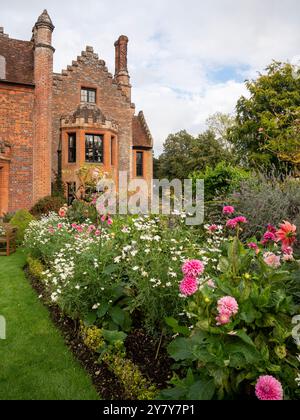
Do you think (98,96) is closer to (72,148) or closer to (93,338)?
(72,148)

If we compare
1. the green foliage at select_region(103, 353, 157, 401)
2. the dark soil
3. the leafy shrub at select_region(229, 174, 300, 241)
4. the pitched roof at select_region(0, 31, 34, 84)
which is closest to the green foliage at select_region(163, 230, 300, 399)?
the green foliage at select_region(103, 353, 157, 401)

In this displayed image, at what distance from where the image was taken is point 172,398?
8.14 ft

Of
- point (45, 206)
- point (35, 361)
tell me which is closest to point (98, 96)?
point (45, 206)

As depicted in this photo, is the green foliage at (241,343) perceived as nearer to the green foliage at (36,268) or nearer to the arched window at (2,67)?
the green foliage at (36,268)

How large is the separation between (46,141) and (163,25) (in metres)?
14.8

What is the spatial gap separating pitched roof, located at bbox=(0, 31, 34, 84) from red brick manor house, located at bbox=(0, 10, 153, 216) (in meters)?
0.05

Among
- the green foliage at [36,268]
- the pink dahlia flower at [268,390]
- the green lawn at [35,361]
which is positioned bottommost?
the green lawn at [35,361]

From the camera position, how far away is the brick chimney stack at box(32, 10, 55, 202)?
59.0 feet

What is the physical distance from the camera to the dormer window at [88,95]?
2212cm

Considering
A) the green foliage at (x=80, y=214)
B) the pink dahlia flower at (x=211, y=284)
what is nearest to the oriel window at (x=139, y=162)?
the green foliage at (x=80, y=214)

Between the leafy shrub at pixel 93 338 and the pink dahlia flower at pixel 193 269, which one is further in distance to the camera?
the leafy shrub at pixel 93 338

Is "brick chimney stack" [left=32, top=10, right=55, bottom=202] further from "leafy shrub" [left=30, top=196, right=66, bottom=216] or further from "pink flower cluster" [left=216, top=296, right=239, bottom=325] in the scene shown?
"pink flower cluster" [left=216, top=296, right=239, bottom=325]

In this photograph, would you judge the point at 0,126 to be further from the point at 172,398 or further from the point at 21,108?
the point at 172,398
